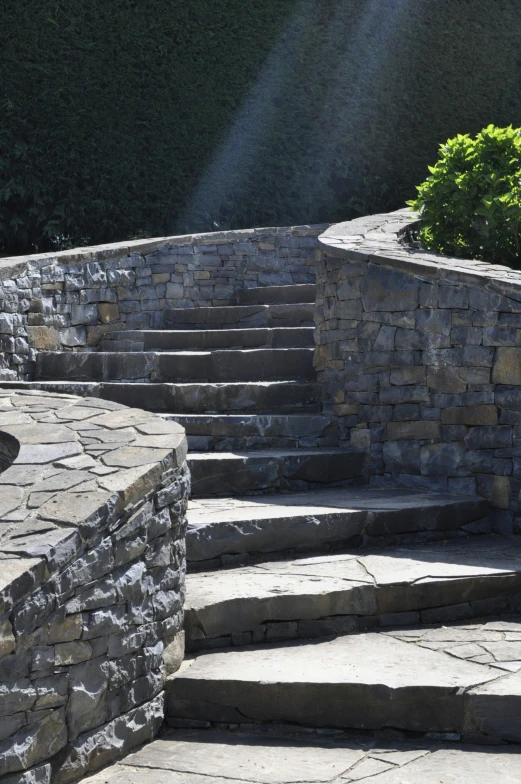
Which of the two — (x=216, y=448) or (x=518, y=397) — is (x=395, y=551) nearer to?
(x=518, y=397)

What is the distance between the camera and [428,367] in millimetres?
5223

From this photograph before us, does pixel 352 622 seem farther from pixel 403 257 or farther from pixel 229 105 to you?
pixel 229 105

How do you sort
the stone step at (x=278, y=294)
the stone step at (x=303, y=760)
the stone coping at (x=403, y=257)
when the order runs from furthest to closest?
the stone step at (x=278, y=294) < the stone coping at (x=403, y=257) < the stone step at (x=303, y=760)

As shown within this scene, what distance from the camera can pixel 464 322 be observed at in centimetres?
502

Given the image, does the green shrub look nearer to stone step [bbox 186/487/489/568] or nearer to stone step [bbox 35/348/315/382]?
stone step [bbox 35/348/315/382]

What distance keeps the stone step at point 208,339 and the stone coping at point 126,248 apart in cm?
65

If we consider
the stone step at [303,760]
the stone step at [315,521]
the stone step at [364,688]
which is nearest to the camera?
the stone step at [303,760]

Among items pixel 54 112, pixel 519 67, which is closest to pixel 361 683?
pixel 54 112

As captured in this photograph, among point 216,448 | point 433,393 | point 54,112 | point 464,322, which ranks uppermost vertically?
point 54,112

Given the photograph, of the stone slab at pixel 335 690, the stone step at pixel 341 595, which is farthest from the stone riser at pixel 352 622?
the stone slab at pixel 335 690

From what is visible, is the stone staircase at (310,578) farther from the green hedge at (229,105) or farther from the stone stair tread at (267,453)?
the green hedge at (229,105)

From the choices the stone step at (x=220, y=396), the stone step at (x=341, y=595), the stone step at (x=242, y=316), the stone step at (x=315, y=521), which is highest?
the stone step at (x=242, y=316)

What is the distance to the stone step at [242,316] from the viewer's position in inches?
293

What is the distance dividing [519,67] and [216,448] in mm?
7501
